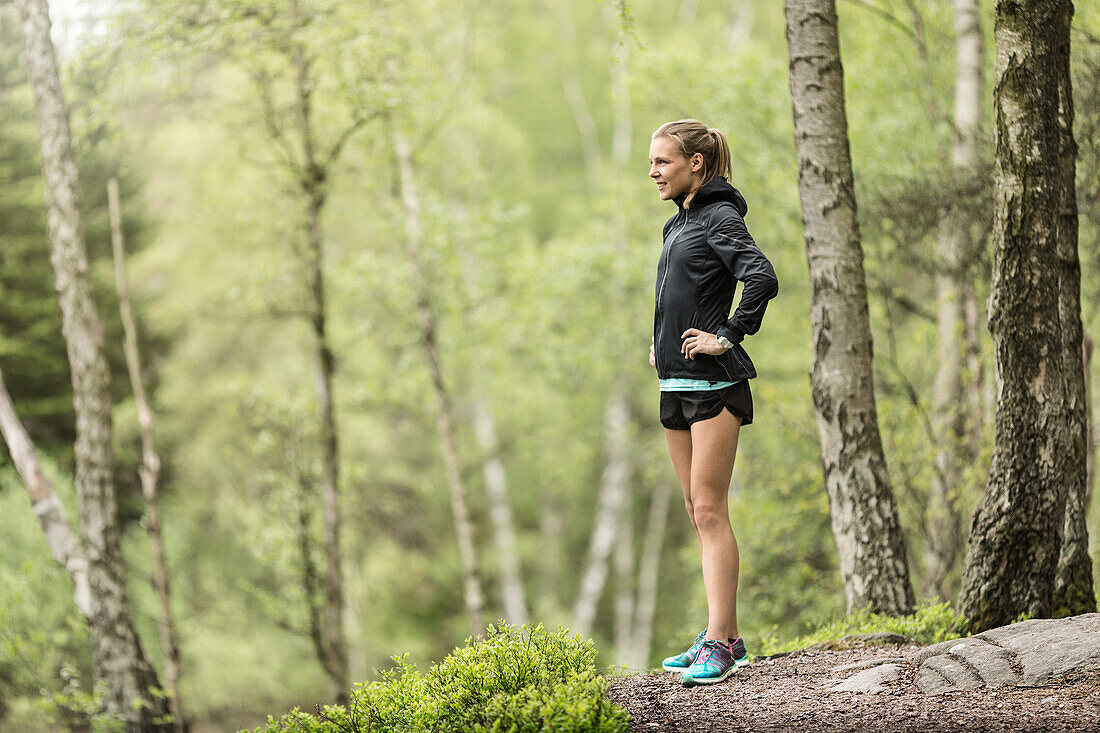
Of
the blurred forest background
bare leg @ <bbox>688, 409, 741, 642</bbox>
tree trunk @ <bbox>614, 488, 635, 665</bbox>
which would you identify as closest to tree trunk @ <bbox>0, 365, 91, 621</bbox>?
the blurred forest background

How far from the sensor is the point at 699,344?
3.50m

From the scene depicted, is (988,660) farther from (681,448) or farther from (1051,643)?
(681,448)

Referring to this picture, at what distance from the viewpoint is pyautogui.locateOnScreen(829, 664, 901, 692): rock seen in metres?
3.62

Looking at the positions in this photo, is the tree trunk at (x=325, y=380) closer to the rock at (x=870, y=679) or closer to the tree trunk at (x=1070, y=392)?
the rock at (x=870, y=679)

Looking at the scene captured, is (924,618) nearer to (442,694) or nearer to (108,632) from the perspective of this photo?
(442,694)

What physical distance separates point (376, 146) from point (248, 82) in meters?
1.89

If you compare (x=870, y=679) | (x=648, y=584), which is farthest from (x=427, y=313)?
(x=648, y=584)

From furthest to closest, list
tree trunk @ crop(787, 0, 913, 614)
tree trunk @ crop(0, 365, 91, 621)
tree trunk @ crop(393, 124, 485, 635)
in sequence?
tree trunk @ crop(393, 124, 485, 635) < tree trunk @ crop(0, 365, 91, 621) < tree trunk @ crop(787, 0, 913, 614)

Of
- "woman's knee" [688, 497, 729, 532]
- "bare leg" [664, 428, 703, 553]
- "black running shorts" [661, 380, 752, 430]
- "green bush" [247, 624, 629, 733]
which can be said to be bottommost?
"green bush" [247, 624, 629, 733]

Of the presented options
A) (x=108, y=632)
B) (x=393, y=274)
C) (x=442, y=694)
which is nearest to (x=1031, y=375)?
(x=442, y=694)

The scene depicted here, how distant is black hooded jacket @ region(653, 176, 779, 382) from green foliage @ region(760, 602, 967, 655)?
182 centimetres

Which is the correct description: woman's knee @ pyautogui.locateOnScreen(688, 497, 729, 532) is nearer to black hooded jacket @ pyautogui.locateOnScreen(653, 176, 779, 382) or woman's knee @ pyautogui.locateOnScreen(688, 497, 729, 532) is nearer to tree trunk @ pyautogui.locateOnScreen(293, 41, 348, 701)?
black hooded jacket @ pyautogui.locateOnScreen(653, 176, 779, 382)

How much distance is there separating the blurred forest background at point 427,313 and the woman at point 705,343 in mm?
2103

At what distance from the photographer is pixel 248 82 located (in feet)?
37.0
